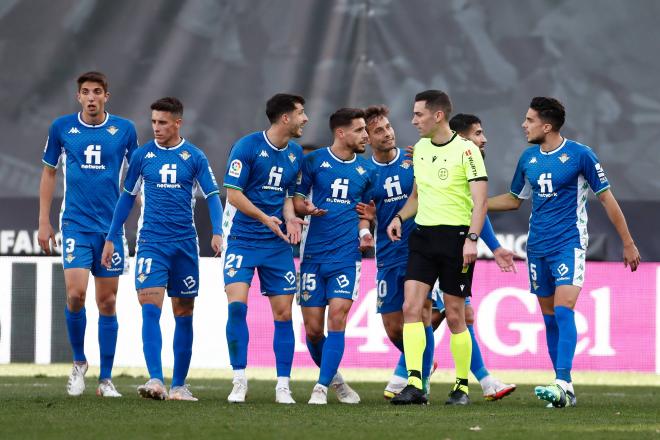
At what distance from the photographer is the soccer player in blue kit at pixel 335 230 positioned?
354 inches

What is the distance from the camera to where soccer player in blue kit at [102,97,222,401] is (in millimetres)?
9000

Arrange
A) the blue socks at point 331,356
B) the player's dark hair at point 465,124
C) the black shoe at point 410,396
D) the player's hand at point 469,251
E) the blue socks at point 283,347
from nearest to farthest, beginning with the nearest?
1. the player's hand at point 469,251
2. the black shoe at point 410,396
3. the blue socks at point 331,356
4. the blue socks at point 283,347
5. the player's dark hair at point 465,124

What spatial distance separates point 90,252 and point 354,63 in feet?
19.8

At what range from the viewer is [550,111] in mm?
9273

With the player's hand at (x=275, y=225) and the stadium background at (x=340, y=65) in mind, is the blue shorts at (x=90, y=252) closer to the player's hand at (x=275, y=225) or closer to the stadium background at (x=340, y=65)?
the player's hand at (x=275, y=225)

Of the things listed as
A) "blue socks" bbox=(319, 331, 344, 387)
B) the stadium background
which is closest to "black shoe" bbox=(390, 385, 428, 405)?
"blue socks" bbox=(319, 331, 344, 387)

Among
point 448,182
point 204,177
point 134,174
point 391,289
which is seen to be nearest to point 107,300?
point 134,174

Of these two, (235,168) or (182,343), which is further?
(182,343)

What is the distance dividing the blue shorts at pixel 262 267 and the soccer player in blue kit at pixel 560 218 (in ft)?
5.82

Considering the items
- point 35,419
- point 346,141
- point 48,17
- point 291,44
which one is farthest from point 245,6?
point 35,419

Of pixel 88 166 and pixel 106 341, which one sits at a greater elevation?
pixel 88 166

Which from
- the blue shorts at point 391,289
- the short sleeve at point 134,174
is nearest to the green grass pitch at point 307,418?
the blue shorts at point 391,289

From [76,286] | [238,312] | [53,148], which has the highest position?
[53,148]

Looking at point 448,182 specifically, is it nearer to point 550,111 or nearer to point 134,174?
point 550,111
